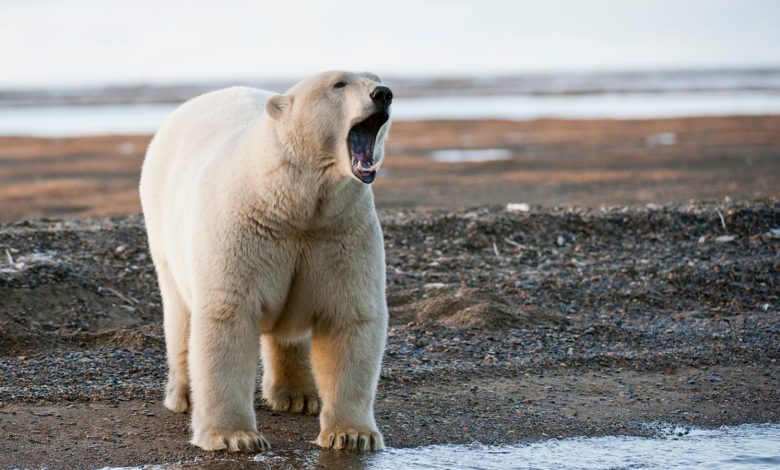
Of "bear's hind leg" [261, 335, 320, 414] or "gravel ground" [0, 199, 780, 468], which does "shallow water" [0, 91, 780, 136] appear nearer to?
"gravel ground" [0, 199, 780, 468]

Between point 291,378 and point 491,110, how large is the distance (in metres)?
37.8

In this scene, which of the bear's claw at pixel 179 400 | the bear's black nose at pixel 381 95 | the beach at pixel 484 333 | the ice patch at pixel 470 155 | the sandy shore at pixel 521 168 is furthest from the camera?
the ice patch at pixel 470 155

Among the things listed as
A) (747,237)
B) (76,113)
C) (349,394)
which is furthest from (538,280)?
(76,113)

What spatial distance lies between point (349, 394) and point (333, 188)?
42.7 inches

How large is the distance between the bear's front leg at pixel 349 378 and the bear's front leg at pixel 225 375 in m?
0.34

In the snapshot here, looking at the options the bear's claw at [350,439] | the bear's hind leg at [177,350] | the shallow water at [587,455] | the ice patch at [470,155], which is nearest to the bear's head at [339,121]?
the bear's claw at [350,439]

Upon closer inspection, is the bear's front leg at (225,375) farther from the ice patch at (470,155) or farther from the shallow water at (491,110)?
the shallow water at (491,110)

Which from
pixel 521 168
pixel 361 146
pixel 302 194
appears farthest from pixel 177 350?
pixel 521 168

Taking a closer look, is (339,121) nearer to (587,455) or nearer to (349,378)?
(349,378)

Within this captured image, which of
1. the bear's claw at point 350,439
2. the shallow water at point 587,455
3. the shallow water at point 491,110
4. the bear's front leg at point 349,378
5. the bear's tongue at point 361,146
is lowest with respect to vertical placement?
the shallow water at point 491,110

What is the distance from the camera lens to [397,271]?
9555mm

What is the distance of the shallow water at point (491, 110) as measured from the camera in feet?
123

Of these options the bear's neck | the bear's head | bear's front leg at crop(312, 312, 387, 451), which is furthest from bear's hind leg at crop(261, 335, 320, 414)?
the bear's head

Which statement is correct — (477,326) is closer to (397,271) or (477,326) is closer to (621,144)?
(397,271)
